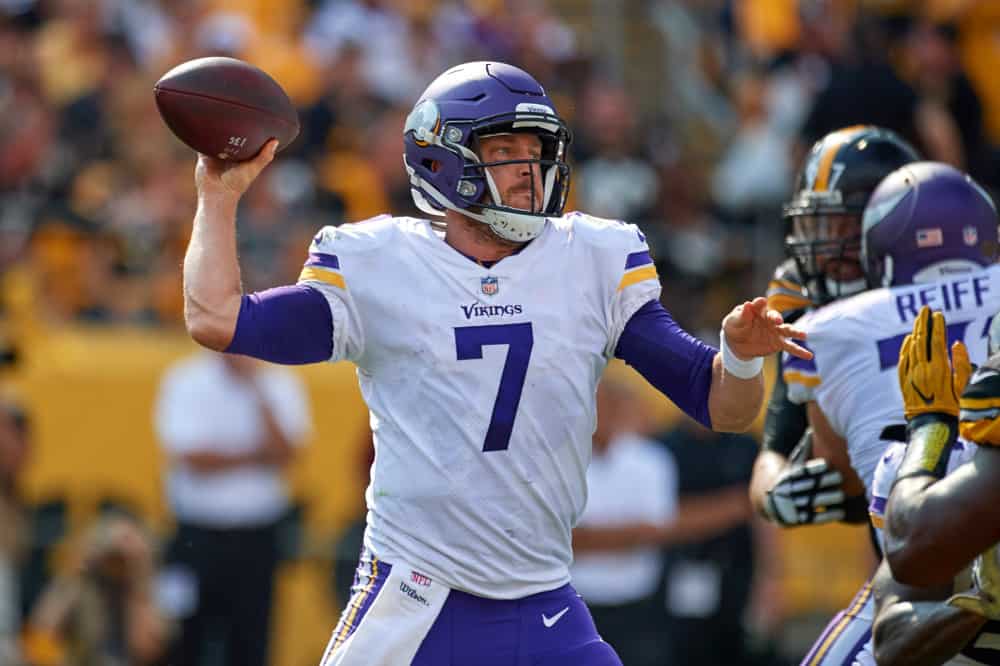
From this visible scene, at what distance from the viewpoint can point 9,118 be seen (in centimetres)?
1061

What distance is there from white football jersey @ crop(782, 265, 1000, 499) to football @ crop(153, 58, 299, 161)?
1669 mm

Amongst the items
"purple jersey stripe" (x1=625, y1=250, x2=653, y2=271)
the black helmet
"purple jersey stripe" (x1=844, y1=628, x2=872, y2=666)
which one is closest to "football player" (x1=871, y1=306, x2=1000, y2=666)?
"purple jersey stripe" (x1=844, y1=628, x2=872, y2=666)

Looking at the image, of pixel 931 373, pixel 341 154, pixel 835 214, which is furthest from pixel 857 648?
pixel 341 154

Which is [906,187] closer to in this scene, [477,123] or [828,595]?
[477,123]

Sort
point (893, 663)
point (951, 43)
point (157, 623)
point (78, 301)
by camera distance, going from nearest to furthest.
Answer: point (893, 663)
point (157, 623)
point (78, 301)
point (951, 43)

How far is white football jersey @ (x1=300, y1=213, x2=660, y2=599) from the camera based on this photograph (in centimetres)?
454

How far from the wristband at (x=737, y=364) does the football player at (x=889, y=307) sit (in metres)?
0.70

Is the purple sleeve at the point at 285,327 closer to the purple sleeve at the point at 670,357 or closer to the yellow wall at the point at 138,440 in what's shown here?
the purple sleeve at the point at 670,357

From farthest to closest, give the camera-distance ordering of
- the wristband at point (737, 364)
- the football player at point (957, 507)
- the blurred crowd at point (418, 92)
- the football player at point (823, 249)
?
the blurred crowd at point (418, 92)
the football player at point (823, 249)
the wristband at point (737, 364)
the football player at point (957, 507)

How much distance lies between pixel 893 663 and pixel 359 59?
834 cm

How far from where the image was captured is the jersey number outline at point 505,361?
4531 millimetres

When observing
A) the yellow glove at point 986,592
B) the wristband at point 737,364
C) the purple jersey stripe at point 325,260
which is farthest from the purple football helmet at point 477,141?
the yellow glove at point 986,592

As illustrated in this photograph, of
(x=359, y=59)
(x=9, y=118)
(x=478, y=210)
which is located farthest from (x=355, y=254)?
(x=359, y=59)

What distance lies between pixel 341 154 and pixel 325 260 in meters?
6.93
